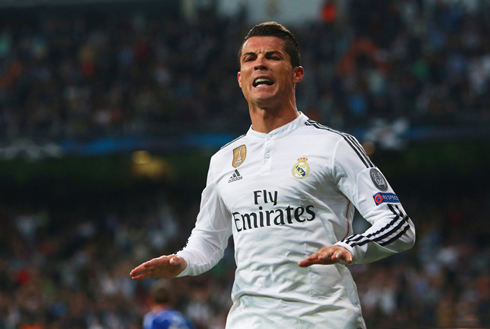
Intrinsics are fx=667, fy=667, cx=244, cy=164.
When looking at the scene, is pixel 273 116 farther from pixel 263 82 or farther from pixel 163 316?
pixel 163 316

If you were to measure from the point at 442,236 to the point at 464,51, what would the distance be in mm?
3758

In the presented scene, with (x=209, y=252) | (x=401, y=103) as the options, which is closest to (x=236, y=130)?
(x=401, y=103)

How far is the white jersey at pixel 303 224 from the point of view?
8.77 feet

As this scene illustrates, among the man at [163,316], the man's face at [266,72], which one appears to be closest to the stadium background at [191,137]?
the man at [163,316]

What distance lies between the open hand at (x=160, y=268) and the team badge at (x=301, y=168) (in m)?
0.66

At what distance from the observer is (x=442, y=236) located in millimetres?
13000

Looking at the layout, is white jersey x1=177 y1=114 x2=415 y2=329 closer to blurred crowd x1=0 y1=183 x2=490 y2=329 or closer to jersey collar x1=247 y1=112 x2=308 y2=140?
jersey collar x1=247 y1=112 x2=308 y2=140

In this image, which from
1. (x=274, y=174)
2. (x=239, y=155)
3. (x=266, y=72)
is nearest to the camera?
(x=274, y=174)

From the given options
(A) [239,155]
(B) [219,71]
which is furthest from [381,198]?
(B) [219,71]

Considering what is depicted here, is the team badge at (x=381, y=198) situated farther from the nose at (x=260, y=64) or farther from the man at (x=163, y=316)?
the man at (x=163, y=316)

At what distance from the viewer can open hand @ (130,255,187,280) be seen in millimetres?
2846

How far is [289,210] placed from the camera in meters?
2.80

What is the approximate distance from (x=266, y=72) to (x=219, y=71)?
40.6 ft

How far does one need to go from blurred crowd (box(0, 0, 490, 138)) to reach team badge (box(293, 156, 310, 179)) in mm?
10017
